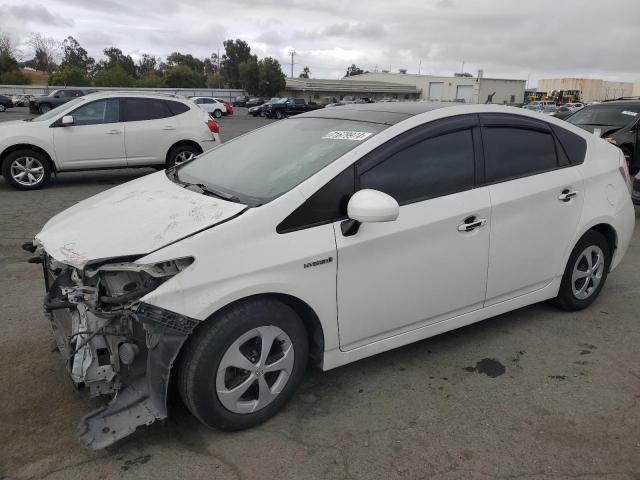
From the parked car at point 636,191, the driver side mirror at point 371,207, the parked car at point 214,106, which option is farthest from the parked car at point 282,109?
the driver side mirror at point 371,207

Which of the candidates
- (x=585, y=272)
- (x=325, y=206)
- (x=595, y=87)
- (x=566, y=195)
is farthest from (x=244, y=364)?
(x=595, y=87)

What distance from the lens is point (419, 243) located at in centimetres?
317

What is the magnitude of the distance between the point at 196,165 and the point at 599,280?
329cm

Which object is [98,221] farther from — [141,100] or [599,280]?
[141,100]

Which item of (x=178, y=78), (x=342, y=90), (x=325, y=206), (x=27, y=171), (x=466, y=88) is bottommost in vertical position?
(x=27, y=171)

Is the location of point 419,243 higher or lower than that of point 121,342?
higher

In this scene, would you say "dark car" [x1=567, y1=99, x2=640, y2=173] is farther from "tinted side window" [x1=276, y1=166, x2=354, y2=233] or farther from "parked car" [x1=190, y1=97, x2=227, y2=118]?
"parked car" [x1=190, y1=97, x2=227, y2=118]

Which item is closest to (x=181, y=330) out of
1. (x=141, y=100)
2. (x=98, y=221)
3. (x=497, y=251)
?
(x=98, y=221)

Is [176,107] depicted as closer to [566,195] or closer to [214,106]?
[566,195]

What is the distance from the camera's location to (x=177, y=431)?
9.36ft

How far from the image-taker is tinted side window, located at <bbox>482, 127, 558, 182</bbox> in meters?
3.60

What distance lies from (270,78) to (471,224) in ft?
271

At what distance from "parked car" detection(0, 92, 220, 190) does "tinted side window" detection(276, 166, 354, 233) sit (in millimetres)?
7989

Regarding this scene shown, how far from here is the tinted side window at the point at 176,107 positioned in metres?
10.5
